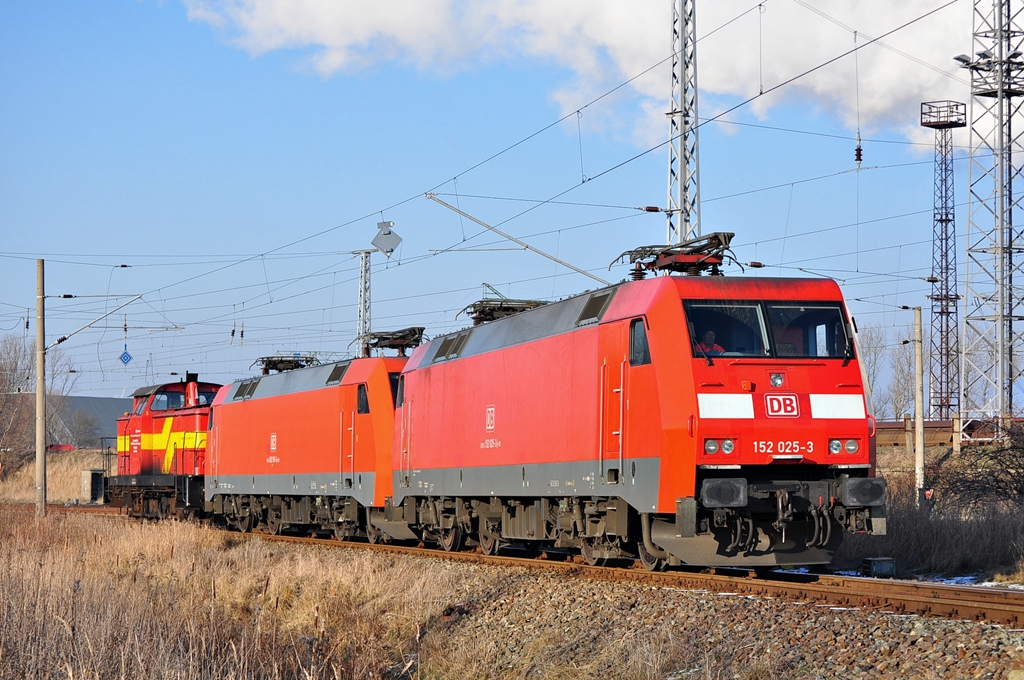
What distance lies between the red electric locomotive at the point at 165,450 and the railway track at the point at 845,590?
1981cm

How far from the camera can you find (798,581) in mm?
14602

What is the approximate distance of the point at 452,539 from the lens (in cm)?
2142

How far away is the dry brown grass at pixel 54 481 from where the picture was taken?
5634 cm

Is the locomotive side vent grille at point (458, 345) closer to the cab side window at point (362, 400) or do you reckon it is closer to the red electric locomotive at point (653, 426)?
the red electric locomotive at point (653, 426)

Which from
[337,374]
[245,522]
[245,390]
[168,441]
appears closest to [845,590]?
[337,374]

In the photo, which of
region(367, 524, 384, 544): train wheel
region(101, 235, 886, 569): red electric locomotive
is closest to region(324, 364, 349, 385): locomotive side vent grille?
region(101, 235, 886, 569): red electric locomotive

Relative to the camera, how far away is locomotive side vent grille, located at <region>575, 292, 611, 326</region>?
15921 mm

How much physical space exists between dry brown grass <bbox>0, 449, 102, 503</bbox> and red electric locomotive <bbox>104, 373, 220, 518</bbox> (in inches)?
623

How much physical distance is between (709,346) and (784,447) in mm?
1464

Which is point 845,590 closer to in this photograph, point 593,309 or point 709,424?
point 709,424

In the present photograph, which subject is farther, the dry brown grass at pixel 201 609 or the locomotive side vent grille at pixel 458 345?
the locomotive side vent grille at pixel 458 345

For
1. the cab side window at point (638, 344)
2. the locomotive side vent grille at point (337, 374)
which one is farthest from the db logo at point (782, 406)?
the locomotive side vent grille at point (337, 374)

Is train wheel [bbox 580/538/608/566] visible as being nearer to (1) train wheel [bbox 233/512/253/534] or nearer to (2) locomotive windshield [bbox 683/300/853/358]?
(2) locomotive windshield [bbox 683/300/853/358]

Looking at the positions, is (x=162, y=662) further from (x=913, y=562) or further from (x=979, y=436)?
(x=979, y=436)
